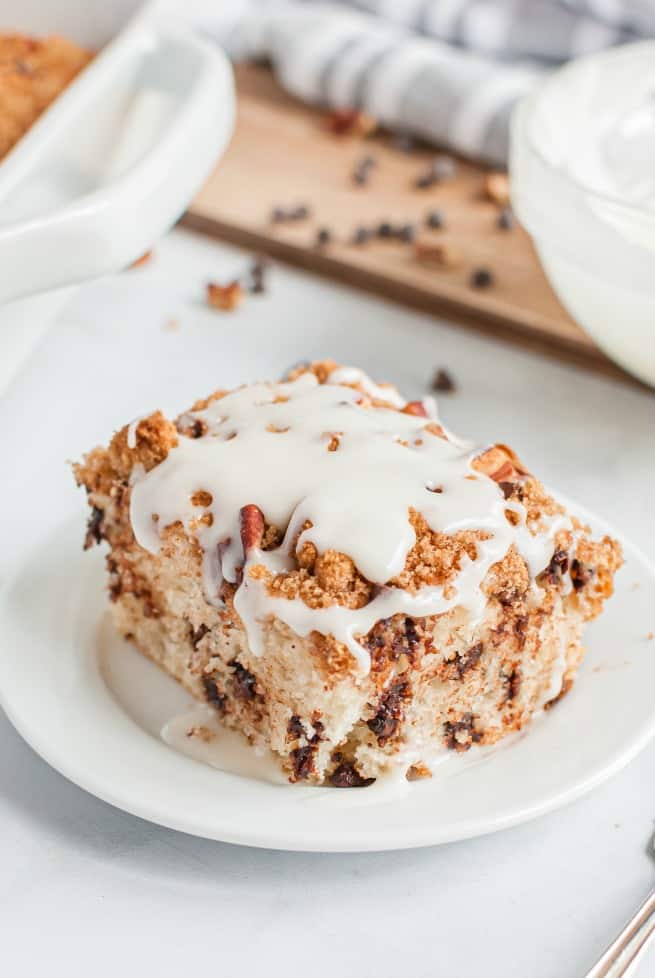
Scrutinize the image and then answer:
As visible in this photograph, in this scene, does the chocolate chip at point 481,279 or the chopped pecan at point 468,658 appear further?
the chocolate chip at point 481,279

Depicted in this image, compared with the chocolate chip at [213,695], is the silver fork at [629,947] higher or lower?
higher

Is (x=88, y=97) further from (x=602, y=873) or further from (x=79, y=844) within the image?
(x=602, y=873)

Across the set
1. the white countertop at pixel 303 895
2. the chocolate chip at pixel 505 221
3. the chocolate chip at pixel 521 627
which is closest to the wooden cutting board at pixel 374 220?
the chocolate chip at pixel 505 221

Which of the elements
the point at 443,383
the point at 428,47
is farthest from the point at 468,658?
the point at 428,47

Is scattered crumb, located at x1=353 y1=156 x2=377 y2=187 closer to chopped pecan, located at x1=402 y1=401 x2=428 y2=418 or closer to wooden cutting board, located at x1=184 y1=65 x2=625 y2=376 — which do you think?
wooden cutting board, located at x1=184 y1=65 x2=625 y2=376

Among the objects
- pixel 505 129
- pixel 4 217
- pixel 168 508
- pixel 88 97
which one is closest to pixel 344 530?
pixel 168 508

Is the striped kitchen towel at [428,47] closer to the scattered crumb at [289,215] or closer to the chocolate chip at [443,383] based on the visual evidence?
the scattered crumb at [289,215]

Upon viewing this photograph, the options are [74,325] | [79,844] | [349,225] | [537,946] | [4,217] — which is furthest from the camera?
[349,225]
